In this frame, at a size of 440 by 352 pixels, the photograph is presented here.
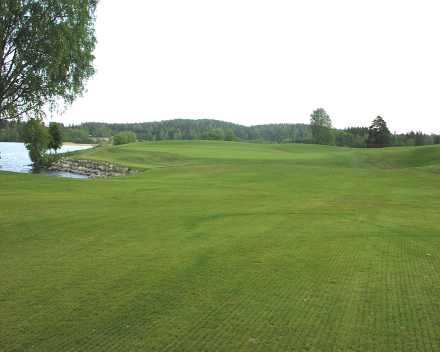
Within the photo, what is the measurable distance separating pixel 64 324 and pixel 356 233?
7771 mm

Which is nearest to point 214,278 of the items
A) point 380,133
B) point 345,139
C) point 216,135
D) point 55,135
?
point 55,135

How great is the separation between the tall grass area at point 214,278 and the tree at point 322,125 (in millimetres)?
101429

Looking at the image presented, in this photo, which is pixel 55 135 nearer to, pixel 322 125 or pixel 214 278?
pixel 214 278

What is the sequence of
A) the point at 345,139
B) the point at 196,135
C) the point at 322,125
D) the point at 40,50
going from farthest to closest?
the point at 196,135 → the point at 345,139 → the point at 322,125 → the point at 40,50

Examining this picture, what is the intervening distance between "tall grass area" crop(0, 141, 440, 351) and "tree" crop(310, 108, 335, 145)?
101429 millimetres

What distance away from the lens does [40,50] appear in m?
22.5

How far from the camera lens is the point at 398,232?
915cm

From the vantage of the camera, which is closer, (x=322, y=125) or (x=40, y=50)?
(x=40, y=50)

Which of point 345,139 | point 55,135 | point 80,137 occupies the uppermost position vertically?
point 345,139

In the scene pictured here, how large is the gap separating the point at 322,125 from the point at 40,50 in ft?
324

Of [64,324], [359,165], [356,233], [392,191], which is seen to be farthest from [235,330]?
[359,165]

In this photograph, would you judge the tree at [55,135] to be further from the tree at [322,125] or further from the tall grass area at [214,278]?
the tree at [322,125]

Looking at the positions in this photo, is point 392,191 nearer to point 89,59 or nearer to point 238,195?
point 238,195

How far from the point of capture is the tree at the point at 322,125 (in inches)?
4247
